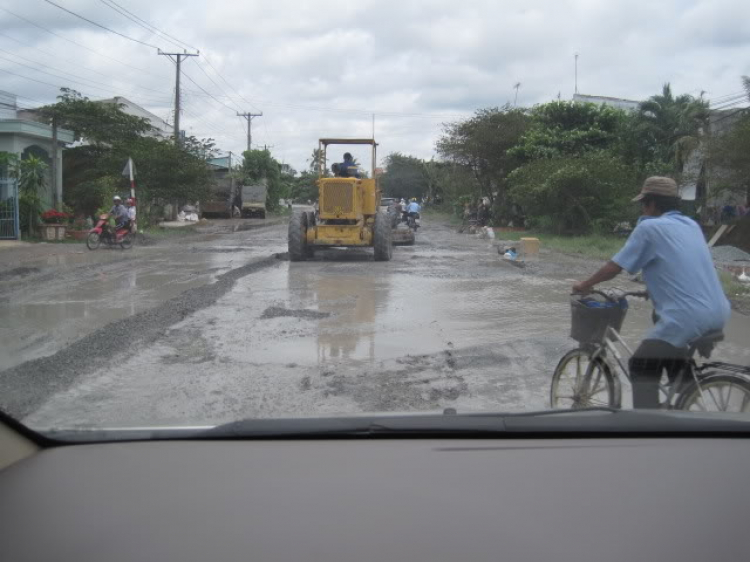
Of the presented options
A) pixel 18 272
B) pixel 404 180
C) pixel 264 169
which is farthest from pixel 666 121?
pixel 404 180

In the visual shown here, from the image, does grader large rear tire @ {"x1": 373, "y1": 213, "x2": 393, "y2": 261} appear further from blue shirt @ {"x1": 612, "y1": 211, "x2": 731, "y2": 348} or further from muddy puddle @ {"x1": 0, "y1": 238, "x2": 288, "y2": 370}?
blue shirt @ {"x1": 612, "y1": 211, "x2": 731, "y2": 348}

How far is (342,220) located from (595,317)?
46.2ft

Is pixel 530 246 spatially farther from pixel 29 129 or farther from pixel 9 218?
pixel 29 129

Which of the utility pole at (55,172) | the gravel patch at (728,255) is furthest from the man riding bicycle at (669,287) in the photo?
the utility pole at (55,172)

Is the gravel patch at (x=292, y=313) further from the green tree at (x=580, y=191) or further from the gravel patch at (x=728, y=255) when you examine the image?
the green tree at (x=580, y=191)

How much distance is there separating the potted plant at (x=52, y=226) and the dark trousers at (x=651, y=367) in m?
22.1

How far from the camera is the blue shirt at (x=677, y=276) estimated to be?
4266 mm

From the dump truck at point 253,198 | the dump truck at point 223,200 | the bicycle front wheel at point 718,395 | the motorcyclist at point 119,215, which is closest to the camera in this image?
the bicycle front wheel at point 718,395

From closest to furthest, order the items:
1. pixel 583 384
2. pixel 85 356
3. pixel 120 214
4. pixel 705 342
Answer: pixel 705 342 → pixel 583 384 → pixel 85 356 → pixel 120 214

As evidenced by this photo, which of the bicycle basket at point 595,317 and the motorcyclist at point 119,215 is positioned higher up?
the motorcyclist at point 119,215

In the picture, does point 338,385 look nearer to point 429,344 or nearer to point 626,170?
point 429,344

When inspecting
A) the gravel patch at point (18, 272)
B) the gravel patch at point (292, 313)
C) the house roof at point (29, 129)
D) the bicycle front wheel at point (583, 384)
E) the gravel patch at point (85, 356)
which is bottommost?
the gravel patch at point (85, 356)

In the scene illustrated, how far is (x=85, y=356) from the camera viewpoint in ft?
23.8

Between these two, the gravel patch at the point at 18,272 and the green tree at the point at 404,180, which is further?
the green tree at the point at 404,180
